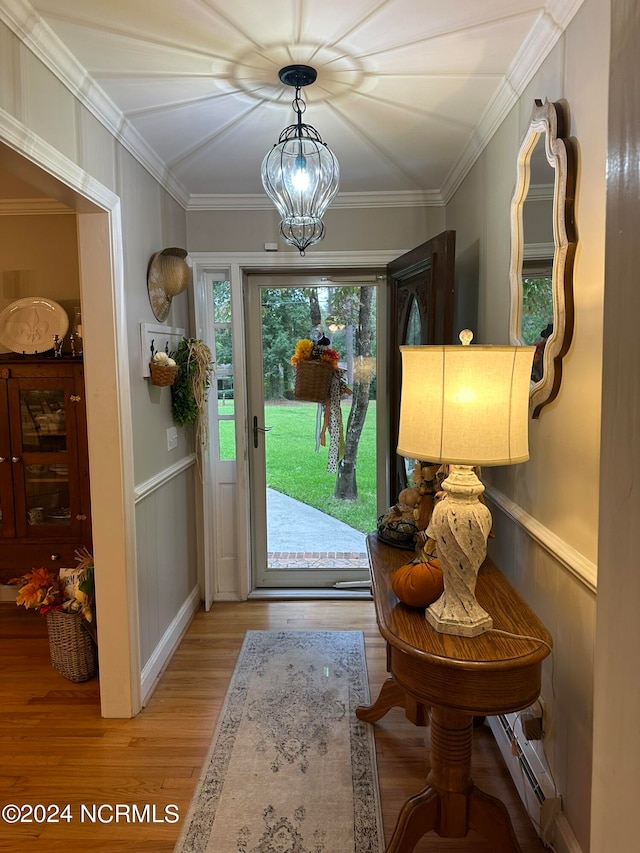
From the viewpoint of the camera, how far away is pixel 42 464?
10.4 feet

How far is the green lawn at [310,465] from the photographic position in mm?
3514

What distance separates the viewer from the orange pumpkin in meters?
1.57

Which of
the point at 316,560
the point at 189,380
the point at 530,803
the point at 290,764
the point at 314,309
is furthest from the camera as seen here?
the point at 316,560

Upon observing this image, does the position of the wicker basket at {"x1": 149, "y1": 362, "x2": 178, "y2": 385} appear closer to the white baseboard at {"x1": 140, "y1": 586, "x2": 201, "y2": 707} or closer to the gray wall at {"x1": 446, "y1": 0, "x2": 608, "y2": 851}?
the white baseboard at {"x1": 140, "y1": 586, "x2": 201, "y2": 707}

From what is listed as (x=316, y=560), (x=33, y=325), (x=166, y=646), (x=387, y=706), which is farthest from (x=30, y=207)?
(x=387, y=706)

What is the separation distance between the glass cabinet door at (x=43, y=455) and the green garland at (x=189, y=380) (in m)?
0.63

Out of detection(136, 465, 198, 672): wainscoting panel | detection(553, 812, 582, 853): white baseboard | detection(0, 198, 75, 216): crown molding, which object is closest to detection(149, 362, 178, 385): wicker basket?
detection(136, 465, 198, 672): wainscoting panel

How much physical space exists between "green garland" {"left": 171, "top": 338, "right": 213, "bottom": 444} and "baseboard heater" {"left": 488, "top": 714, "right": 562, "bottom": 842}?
2059mm

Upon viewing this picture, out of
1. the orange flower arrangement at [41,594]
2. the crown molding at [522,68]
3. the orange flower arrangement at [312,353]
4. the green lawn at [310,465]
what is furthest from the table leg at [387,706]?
the crown molding at [522,68]

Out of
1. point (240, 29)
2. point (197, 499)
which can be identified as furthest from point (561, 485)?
point (197, 499)

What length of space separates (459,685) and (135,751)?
4.85 ft

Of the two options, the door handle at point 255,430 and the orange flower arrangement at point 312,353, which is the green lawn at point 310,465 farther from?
the orange flower arrangement at point 312,353

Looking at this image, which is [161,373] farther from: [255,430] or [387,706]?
[387,706]

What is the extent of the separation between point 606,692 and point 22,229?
3813mm
